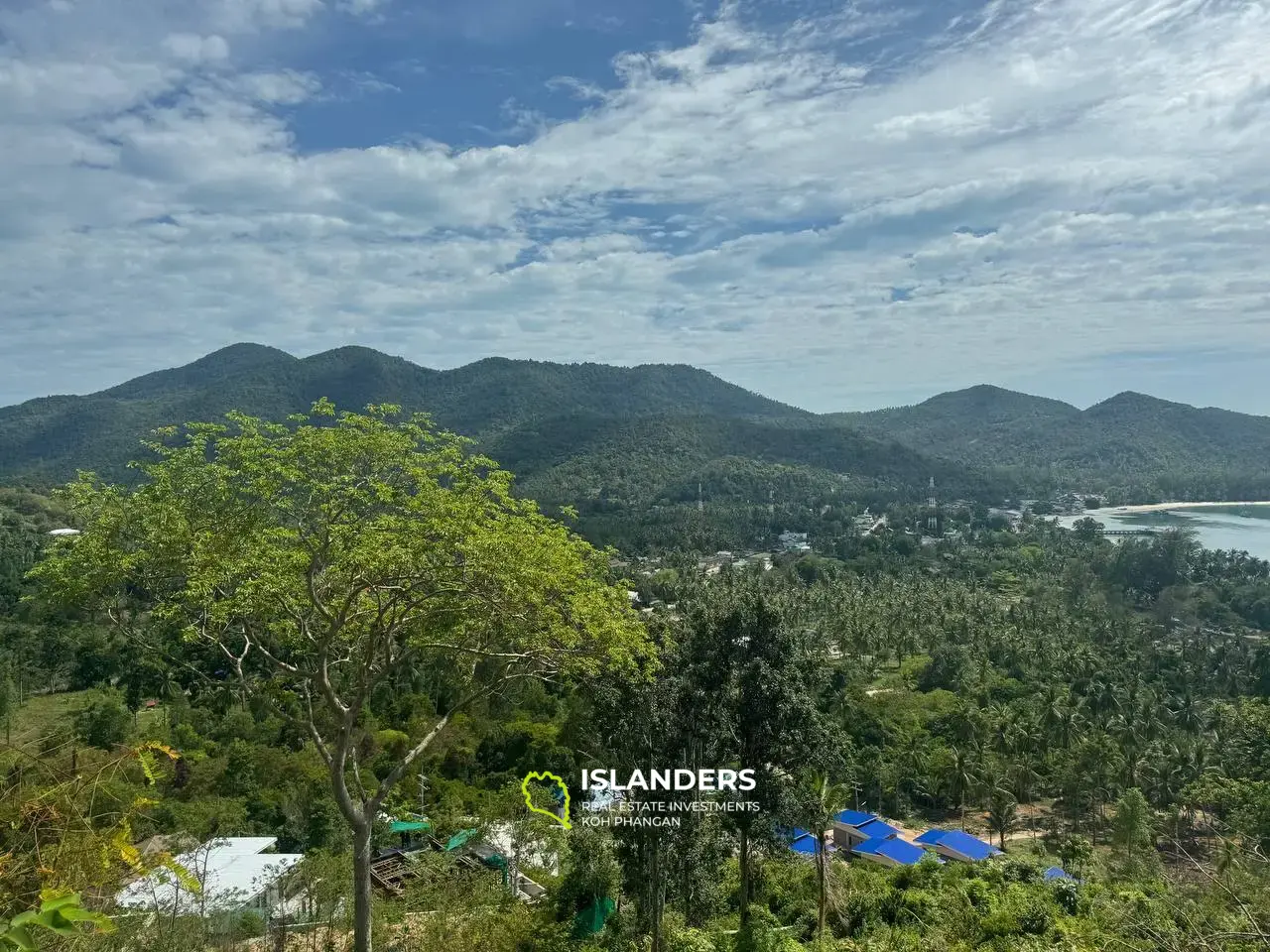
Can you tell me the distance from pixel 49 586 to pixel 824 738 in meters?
10.7

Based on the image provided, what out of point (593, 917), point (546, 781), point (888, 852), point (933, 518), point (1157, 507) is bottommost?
point (888, 852)

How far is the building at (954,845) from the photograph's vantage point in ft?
80.9

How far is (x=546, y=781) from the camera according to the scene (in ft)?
78.2

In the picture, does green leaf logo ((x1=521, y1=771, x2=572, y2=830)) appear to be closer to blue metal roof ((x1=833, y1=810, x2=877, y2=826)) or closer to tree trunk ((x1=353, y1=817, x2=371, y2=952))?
tree trunk ((x1=353, y1=817, x2=371, y2=952))

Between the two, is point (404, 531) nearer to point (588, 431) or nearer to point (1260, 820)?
point (1260, 820)

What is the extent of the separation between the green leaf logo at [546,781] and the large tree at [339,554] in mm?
6313

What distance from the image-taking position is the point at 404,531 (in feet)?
28.1

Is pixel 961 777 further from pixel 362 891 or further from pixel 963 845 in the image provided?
pixel 362 891

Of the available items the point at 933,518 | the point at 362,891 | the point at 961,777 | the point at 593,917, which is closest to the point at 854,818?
the point at 961,777

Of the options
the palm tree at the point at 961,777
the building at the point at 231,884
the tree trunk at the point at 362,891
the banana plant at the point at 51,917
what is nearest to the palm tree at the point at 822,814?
the tree trunk at the point at 362,891

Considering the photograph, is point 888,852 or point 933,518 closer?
point 888,852

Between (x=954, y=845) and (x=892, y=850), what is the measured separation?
8.21ft

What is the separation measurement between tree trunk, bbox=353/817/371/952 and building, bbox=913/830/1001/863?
20808 millimetres

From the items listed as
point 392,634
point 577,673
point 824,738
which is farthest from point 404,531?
point 824,738
